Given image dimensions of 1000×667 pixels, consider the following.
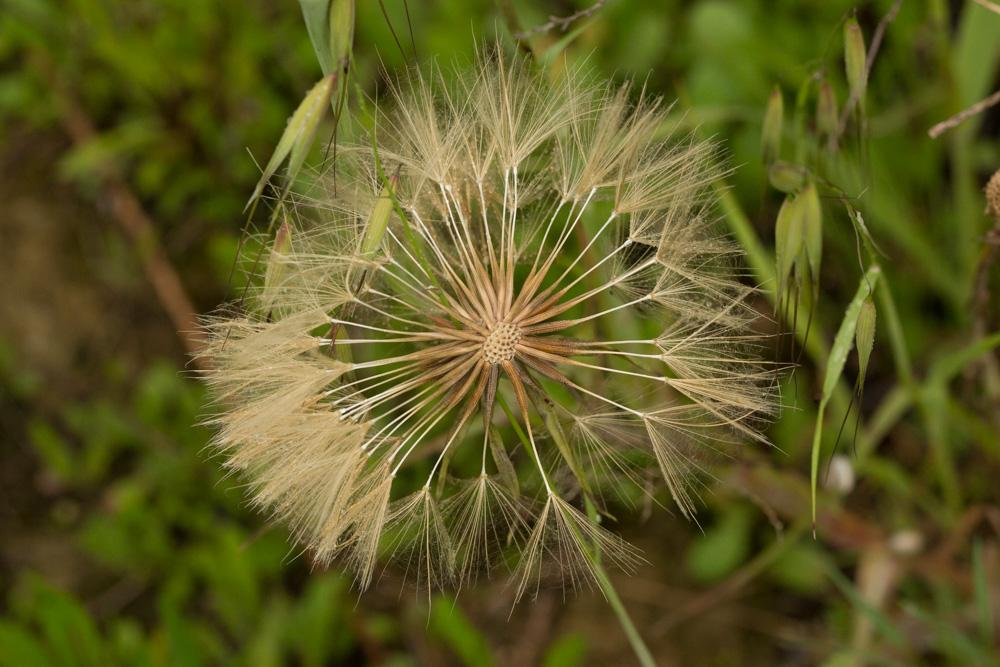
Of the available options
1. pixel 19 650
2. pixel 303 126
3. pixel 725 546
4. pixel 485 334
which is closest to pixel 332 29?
pixel 303 126

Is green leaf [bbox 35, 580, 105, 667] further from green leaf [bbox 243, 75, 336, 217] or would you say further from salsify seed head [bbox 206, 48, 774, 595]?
green leaf [bbox 243, 75, 336, 217]

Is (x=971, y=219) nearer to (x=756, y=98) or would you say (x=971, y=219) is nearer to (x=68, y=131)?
(x=756, y=98)

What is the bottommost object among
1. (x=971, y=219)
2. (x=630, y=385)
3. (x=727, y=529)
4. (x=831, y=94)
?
(x=727, y=529)

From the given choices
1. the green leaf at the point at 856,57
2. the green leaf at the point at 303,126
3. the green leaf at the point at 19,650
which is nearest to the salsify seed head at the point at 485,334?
the green leaf at the point at 303,126

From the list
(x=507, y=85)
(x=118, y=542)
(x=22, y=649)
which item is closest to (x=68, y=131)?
(x=118, y=542)

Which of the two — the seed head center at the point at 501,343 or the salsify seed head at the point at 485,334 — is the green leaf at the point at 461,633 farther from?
the seed head center at the point at 501,343

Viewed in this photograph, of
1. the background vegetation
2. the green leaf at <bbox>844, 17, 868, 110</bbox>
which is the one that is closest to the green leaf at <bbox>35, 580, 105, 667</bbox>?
the background vegetation

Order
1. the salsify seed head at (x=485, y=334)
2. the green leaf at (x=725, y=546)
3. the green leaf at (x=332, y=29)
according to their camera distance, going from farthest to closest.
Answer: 1. the green leaf at (x=725, y=546)
2. the salsify seed head at (x=485, y=334)
3. the green leaf at (x=332, y=29)
